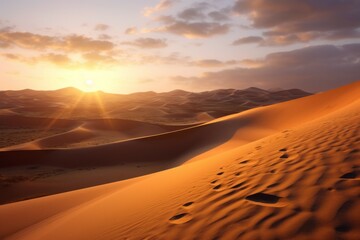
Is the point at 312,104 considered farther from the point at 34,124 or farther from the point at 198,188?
the point at 34,124

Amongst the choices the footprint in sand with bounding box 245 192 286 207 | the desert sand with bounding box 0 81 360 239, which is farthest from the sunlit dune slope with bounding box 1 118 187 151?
the footprint in sand with bounding box 245 192 286 207

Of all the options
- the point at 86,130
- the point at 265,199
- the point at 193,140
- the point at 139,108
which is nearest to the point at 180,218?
the point at 265,199

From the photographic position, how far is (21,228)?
596cm

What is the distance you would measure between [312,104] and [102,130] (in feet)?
61.7

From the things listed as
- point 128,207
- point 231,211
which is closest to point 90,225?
point 128,207

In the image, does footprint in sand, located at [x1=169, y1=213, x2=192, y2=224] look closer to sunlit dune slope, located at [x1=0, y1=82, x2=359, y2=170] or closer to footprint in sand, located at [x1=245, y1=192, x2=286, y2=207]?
footprint in sand, located at [x1=245, y1=192, x2=286, y2=207]

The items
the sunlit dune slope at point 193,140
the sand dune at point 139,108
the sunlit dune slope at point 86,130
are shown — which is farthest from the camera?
the sand dune at point 139,108

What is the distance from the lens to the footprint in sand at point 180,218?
3.40 meters

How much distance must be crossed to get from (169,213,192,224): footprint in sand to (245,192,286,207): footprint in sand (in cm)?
76

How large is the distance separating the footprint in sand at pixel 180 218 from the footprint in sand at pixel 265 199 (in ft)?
2.49

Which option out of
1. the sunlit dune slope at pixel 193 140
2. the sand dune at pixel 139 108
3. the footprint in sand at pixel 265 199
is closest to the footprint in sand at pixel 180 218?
the footprint in sand at pixel 265 199

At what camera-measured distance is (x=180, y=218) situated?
3523mm

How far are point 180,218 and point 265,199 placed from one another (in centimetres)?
107

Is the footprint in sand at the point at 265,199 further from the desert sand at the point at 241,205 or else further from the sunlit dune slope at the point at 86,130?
the sunlit dune slope at the point at 86,130
